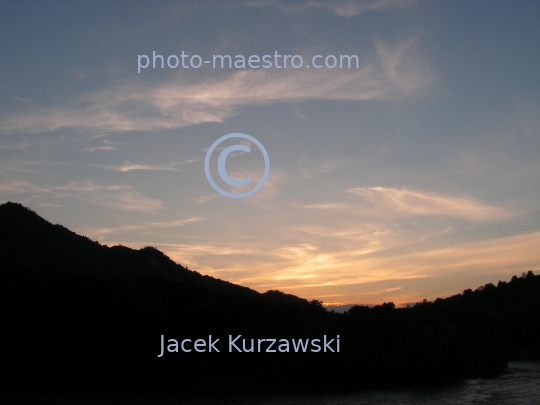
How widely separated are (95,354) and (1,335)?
286 cm

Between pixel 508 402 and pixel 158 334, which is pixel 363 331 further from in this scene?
pixel 158 334

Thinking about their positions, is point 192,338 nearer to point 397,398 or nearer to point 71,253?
point 397,398

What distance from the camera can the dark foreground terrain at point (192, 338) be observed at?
558 inches

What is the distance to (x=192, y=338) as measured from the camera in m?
15.5

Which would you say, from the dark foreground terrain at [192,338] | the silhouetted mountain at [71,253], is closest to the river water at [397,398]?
the dark foreground terrain at [192,338]

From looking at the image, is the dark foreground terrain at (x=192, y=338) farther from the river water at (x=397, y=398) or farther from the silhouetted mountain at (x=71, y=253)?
the silhouetted mountain at (x=71, y=253)

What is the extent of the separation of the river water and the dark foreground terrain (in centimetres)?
71

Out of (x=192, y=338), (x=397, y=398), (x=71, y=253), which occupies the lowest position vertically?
(x=397, y=398)

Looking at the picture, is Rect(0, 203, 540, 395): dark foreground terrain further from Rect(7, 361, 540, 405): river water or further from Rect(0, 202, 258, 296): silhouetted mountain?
Rect(0, 202, 258, 296): silhouetted mountain

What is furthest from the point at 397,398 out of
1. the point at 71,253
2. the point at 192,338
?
the point at 71,253

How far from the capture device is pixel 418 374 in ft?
53.8

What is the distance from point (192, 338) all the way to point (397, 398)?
6532mm

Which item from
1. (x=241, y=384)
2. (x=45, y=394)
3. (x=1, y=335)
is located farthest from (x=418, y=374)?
(x=1, y=335)

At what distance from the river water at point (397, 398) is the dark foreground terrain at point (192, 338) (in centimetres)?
71
